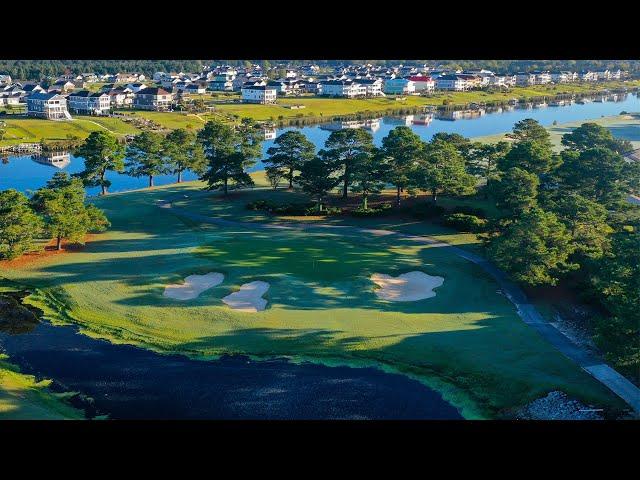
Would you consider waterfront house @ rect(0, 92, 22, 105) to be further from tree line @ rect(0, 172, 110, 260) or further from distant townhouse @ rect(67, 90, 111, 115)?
tree line @ rect(0, 172, 110, 260)

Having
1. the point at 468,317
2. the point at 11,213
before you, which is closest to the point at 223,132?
the point at 11,213

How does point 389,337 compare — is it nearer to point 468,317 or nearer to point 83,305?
point 468,317

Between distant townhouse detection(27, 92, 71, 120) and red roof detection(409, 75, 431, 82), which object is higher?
red roof detection(409, 75, 431, 82)

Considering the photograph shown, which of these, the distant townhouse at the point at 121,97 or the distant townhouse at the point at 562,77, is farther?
the distant townhouse at the point at 562,77

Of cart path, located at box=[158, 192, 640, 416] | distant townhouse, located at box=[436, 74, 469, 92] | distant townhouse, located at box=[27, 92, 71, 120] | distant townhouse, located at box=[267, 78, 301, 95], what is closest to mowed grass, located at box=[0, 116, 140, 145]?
distant townhouse, located at box=[27, 92, 71, 120]

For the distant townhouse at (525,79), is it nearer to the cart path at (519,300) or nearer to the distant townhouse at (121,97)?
the distant townhouse at (121,97)

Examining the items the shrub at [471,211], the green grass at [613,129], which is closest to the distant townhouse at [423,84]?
the green grass at [613,129]
